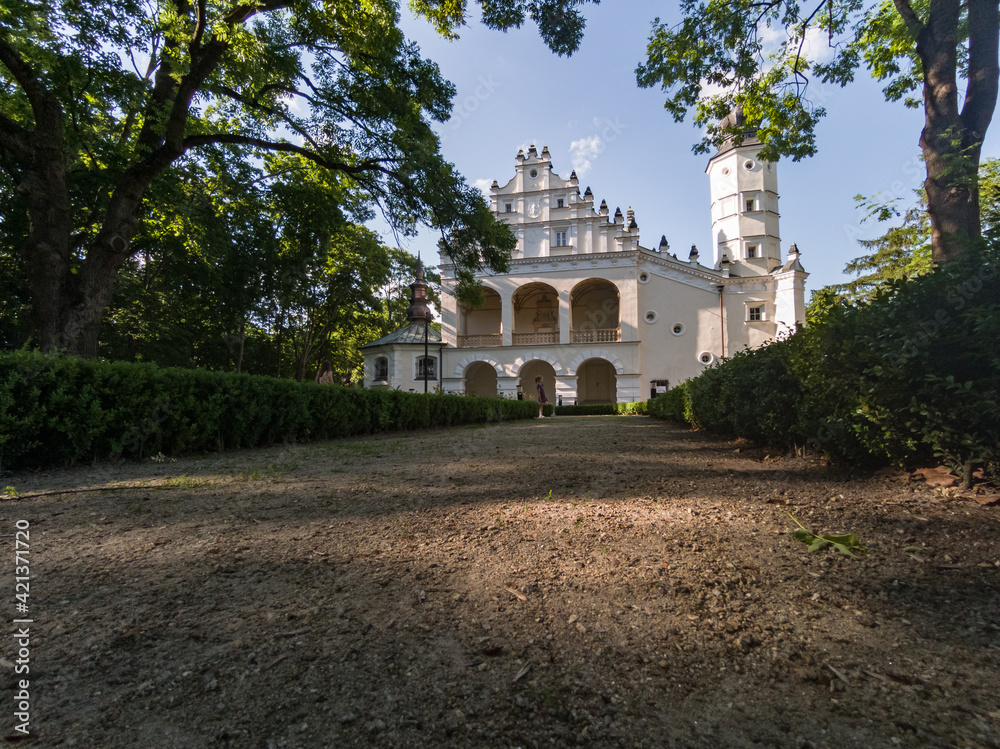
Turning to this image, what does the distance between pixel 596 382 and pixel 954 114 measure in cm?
2799

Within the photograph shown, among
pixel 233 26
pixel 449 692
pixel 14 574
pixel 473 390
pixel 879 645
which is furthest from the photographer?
pixel 473 390

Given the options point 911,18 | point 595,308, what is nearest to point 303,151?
point 911,18

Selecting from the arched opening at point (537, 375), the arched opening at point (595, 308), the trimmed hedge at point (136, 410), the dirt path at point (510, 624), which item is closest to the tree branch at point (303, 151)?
the trimmed hedge at point (136, 410)

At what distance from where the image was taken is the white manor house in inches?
1162

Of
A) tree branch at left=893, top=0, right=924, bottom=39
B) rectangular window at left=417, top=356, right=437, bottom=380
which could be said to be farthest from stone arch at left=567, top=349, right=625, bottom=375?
tree branch at left=893, top=0, right=924, bottom=39

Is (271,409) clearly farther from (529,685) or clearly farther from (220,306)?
(220,306)

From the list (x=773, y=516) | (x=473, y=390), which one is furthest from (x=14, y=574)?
(x=473, y=390)

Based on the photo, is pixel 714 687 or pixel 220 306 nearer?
pixel 714 687

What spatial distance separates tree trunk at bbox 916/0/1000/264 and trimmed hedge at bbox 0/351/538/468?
25.7ft

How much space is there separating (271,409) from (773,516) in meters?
5.88

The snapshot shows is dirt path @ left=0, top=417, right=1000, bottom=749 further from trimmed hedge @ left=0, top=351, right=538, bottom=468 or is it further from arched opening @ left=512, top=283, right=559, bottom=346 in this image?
arched opening @ left=512, top=283, right=559, bottom=346

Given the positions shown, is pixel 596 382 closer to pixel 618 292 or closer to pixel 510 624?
pixel 618 292

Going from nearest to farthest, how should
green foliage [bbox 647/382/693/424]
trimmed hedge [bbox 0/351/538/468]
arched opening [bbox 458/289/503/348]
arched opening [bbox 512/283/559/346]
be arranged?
trimmed hedge [bbox 0/351/538/468] → green foliage [bbox 647/382/693/424] → arched opening [bbox 458/289/503/348] → arched opening [bbox 512/283/559/346]

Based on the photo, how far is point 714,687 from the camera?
117 centimetres
